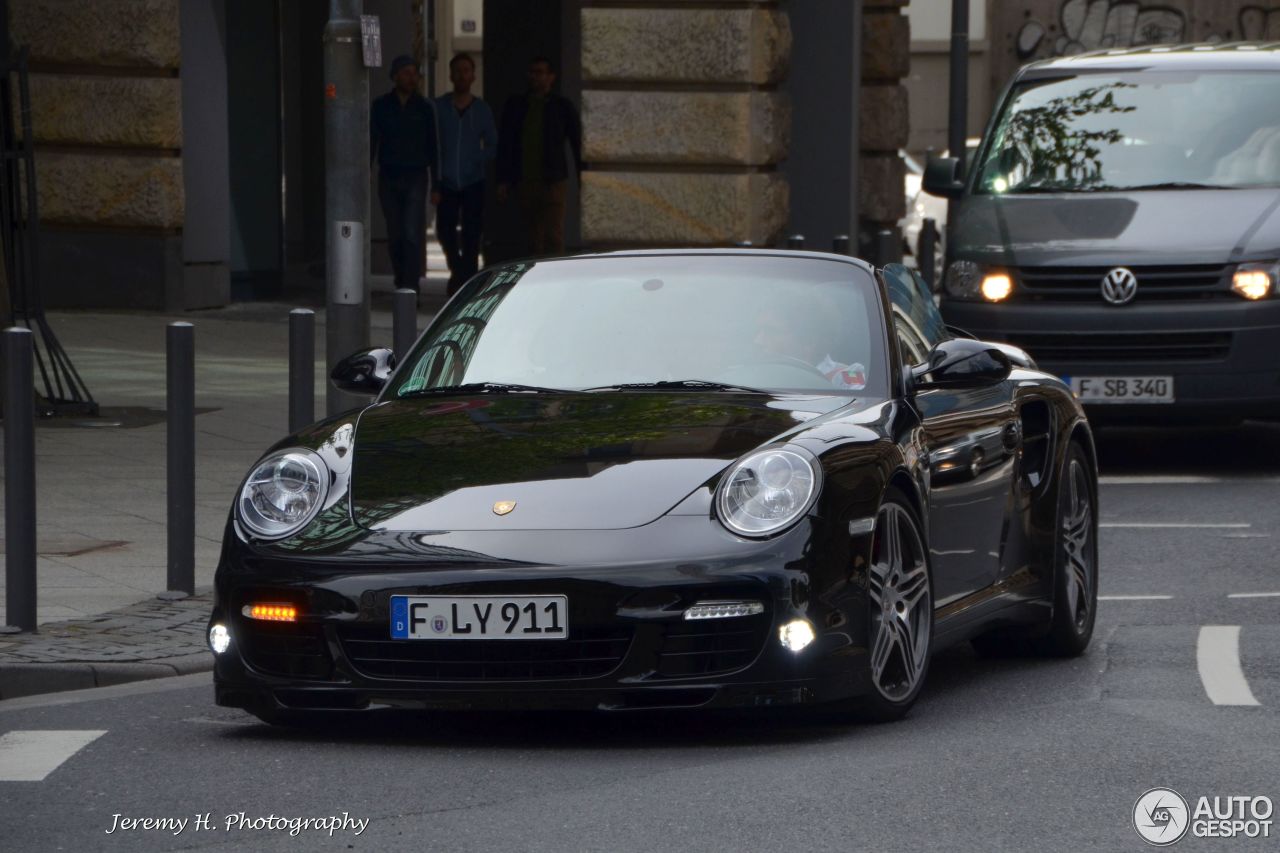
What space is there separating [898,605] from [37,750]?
7.02ft

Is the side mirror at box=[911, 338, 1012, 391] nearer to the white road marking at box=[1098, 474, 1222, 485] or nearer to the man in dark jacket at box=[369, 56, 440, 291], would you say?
the white road marking at box=[1098, 474, 1222, 485]

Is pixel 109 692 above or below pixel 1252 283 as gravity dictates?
below

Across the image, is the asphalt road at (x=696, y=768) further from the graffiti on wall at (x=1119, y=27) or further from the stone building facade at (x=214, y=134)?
the graffiti on wall at (x=1119, y=27)

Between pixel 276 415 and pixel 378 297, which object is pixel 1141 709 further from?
pixel 378 297

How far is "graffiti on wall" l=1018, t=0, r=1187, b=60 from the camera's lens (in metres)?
45.8

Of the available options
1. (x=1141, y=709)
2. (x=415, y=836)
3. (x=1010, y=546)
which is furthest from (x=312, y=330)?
(x=415, y=836)

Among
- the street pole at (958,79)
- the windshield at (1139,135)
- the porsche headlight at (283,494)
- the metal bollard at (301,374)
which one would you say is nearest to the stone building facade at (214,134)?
the street pole at (958,79)

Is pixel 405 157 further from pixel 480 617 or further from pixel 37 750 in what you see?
pixel 480 617

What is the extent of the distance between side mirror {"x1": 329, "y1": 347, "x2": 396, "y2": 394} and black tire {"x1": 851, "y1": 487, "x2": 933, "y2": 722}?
1.64 m

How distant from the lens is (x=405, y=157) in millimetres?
20594

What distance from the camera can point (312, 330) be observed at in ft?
30.0

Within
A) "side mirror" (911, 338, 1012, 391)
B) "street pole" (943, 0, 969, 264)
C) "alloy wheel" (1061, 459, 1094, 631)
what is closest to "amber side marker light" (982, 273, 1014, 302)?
"alloy wheel" (1061, 459, 1094, 631)

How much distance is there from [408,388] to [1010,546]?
70.4 inches

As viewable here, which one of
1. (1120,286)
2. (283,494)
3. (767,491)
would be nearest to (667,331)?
(767,491)
